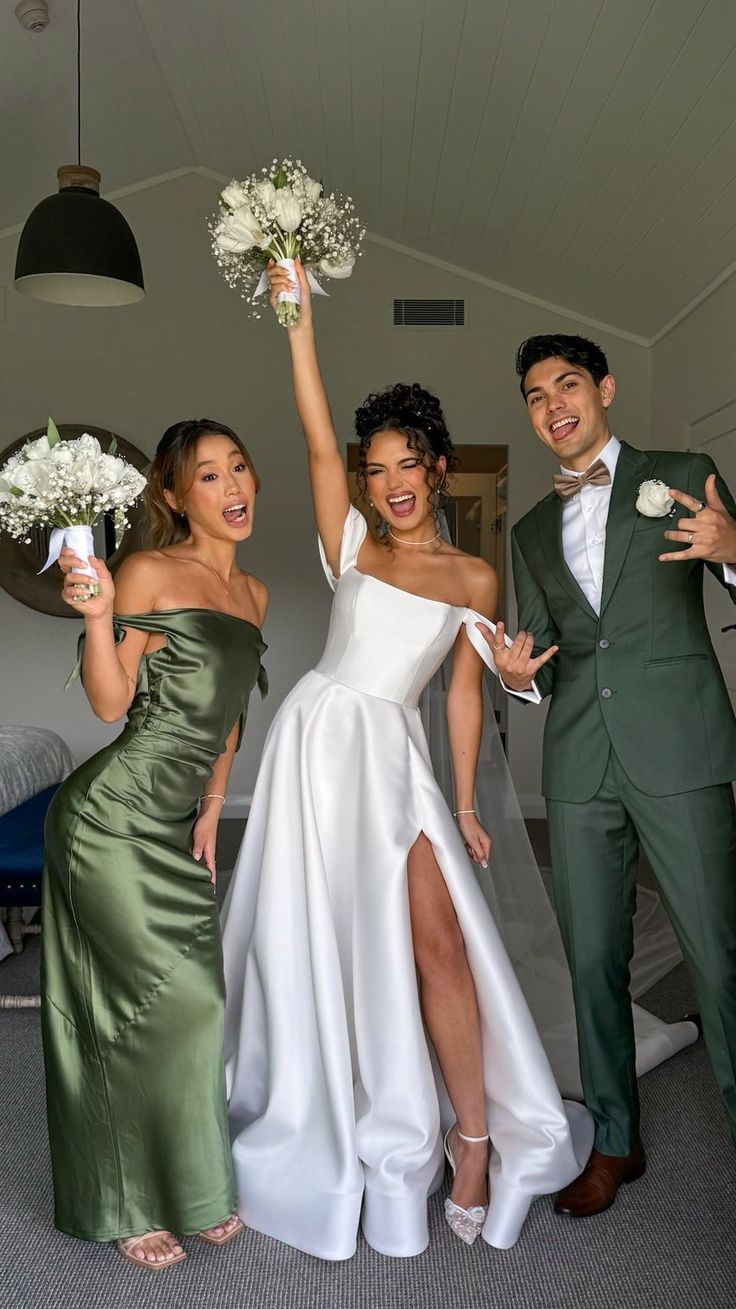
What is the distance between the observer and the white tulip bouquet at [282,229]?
2330 mm

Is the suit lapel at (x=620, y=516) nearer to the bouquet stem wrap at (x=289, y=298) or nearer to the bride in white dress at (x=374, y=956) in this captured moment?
the bride in white dress at (x=374, y=956)

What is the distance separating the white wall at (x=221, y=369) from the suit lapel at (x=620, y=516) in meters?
4.45

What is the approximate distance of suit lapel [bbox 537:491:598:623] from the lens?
7.98ft

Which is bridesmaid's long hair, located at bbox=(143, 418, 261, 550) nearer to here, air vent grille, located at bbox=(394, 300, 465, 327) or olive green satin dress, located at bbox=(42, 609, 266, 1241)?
olive green satin dress, located at bbox=(42, 609, 266, 1241)

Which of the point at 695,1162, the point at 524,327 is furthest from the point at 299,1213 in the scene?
the point at 524,327

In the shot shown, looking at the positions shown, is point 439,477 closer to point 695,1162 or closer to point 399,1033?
point 399,1033

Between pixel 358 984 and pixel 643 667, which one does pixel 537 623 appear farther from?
pixel 358 984

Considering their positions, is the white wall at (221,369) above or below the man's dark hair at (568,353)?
above

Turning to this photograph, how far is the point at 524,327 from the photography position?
6.73 meters

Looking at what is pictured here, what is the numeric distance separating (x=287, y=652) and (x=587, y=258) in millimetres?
3087

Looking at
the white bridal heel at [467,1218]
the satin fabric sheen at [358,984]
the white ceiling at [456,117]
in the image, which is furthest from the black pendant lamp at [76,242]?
the white bridal heel at [467,1218]

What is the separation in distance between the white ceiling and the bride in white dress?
2.09 metres

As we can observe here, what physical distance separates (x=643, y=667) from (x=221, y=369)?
507 cm

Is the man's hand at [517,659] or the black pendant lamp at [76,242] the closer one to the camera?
the man's hand at [517,659]
